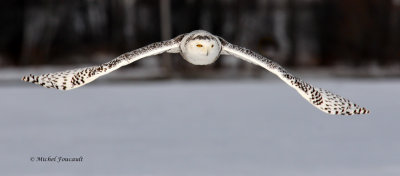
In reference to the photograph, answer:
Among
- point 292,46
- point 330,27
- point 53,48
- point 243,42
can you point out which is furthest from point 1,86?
point 330,27

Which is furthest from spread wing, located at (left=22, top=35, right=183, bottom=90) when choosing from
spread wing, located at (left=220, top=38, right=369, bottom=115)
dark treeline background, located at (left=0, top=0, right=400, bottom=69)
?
dark treeline background, located at (left=0, top=0, right=400, bottom=69)

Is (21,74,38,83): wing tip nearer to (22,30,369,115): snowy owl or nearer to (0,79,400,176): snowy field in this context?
(22,30,369,115): snowy owl

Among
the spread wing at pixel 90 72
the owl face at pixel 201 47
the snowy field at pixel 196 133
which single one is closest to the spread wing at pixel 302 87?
the owl face at pixel 201 47

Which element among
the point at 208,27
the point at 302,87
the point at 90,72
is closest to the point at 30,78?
the point at 90,72

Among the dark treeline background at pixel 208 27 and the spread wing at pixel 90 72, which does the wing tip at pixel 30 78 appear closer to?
the spread wing at pixel 90 72

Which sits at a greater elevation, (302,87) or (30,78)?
(30,78)

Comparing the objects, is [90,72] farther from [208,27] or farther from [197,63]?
[208,27]
